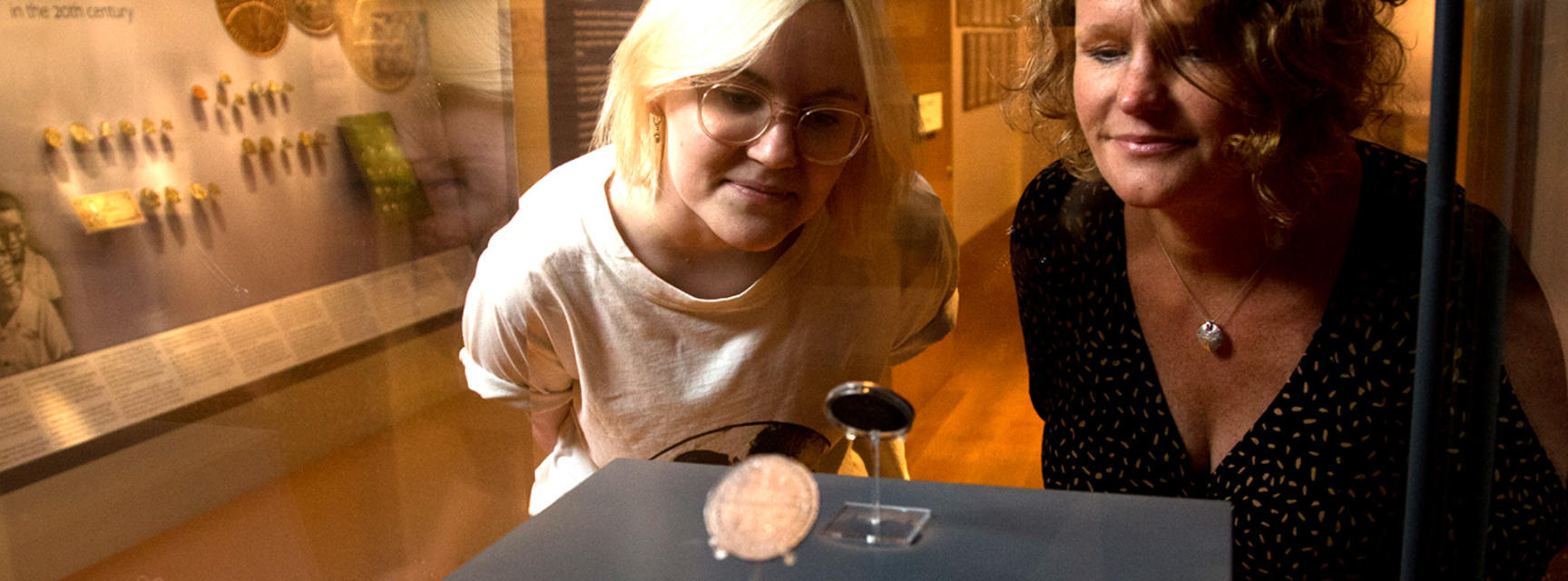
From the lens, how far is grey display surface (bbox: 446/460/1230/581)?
3.53ft

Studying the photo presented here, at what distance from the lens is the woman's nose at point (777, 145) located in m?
1.14

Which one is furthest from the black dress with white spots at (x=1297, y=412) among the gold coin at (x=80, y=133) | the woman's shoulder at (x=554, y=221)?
the gold coin at (x=80, y=133)

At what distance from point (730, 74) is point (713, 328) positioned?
0.25 metres

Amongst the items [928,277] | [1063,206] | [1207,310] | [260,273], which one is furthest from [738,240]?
[260,273]

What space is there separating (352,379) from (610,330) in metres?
0.60

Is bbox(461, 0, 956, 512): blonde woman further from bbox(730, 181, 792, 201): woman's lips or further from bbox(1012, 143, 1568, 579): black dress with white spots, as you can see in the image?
bbox(1012, 143, 1568, 579): black dress with white spots

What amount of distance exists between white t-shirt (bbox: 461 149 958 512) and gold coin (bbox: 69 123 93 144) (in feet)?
2.05

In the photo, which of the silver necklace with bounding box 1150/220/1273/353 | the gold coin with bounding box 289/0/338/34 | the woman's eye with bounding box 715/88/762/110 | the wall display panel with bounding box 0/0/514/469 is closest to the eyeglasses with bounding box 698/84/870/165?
the woman's eye with bounding box 715/88/762/110

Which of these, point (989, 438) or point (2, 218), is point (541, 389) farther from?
point (2, 218)

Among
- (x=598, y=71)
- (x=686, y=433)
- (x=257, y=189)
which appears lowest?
(x=686, y=433)

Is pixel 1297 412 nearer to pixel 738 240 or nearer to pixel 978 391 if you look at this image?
pixel 978 391

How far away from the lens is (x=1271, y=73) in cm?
106

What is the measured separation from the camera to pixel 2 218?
61.9 inches

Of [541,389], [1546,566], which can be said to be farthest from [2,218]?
[1546,566]
